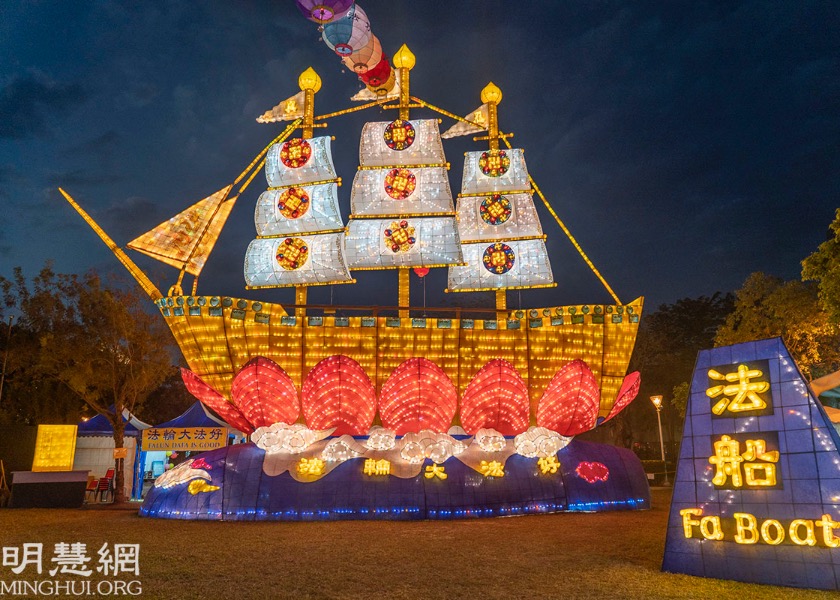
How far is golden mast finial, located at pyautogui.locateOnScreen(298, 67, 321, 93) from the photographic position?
20094mm

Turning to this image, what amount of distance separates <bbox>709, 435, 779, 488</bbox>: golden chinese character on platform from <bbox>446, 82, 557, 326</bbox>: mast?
42.9 ft

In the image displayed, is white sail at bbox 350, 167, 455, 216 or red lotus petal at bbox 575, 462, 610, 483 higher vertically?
white sail at bbox 350, 167, 455, 216

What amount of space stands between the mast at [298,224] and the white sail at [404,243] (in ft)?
2.01

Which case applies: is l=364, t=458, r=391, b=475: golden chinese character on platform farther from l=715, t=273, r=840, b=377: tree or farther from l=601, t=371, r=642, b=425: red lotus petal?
l=715, t=273, r=840, b=377: tree

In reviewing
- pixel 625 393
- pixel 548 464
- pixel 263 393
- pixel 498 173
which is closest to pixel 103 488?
pixel 263 393

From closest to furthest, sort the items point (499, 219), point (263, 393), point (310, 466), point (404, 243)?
point (310, 466) < point (263, 393) < point (404, 243) < point (499, 219)

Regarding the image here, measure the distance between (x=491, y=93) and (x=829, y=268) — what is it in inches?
478

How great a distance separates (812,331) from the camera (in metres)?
19.4

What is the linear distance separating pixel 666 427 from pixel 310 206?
32.3 metres

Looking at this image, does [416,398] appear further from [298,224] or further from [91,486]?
[91,486]

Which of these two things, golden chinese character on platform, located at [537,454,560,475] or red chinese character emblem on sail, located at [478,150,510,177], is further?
red chinese character emblem on sail, located at [478,150,510,177]

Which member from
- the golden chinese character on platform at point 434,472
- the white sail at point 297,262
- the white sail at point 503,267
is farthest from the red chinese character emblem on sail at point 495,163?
the golden chinese character on platform at point 434,472

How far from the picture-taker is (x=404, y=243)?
18.3 metres

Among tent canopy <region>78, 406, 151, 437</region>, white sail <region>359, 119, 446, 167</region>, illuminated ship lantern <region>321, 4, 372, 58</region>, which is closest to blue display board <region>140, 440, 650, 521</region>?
tent canopy <region>78, 406, 151, 437</region>
